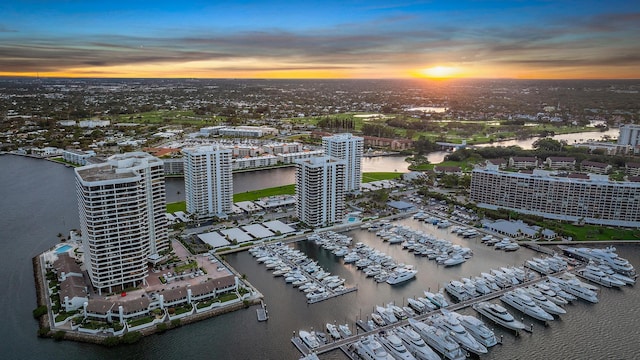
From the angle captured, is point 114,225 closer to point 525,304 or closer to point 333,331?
point 333,331

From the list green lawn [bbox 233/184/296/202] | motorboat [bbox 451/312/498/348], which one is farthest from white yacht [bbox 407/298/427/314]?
green lawn [bbox 233/184/296/202]

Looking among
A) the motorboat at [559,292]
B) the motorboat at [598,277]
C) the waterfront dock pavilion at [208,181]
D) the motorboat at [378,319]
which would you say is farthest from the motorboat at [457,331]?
the waterfront dock pavilion at [208,181]

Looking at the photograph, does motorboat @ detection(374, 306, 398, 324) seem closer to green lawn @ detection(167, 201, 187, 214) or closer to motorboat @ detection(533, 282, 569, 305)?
motorboat @ detection(533, 282, 569, 305)

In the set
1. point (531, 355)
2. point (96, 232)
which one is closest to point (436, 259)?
point (531, 355)

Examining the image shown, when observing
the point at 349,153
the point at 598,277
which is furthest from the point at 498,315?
the point at 349,153

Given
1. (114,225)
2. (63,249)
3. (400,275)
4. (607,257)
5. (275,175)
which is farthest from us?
(275,175)

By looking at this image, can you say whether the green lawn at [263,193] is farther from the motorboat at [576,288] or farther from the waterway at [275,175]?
the motorboat at [576,288]
